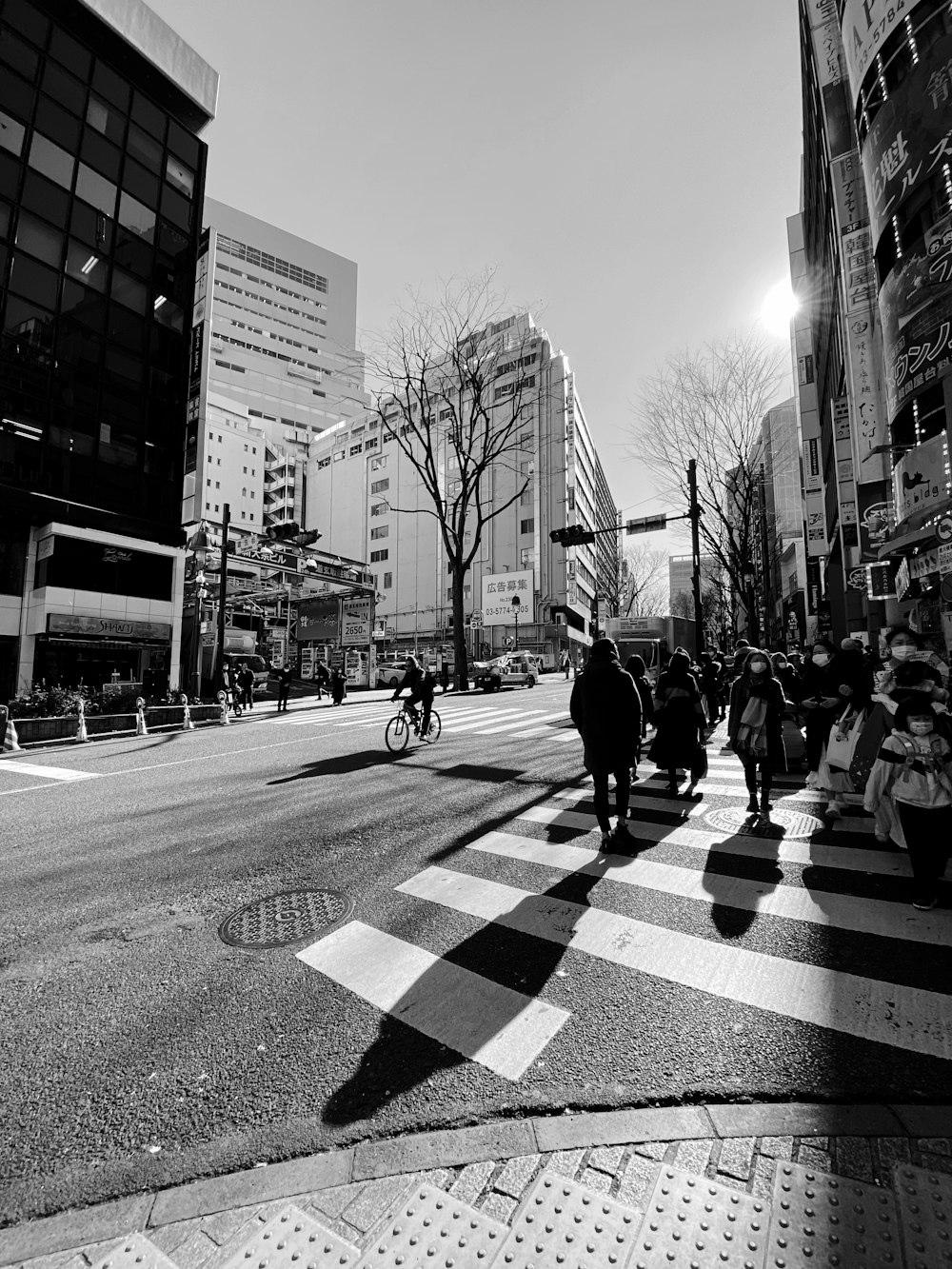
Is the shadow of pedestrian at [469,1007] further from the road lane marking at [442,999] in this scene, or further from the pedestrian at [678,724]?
the pedestrian at [678,724]

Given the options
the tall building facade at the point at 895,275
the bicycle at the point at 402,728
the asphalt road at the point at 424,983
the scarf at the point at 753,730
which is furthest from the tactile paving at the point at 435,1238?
the tall building facade at the point at 895,275

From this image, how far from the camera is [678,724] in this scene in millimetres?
7574

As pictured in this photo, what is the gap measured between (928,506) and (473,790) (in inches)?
402

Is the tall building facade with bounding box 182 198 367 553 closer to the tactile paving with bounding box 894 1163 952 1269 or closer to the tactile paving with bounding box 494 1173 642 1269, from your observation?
the tactile paving with bounding box 494 1173 642 1269

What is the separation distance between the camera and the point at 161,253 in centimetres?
2641

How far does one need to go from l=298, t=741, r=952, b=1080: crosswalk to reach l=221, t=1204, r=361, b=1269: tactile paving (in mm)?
976

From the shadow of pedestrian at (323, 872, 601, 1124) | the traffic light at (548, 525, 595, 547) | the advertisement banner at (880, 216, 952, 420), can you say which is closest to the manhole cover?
the shadow of pedestrian at (323, 872, 601, 1124)

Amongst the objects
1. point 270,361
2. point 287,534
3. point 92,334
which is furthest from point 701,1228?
point 270,361

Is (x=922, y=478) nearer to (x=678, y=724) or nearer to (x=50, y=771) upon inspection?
(x=678, y=724)

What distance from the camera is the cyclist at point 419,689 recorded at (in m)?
11.5

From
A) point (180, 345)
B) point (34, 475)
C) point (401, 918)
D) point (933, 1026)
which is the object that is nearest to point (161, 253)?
point (180, 345)

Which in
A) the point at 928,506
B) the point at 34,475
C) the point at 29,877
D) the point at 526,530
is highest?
the point at 526,530

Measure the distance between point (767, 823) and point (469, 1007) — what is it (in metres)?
4.54

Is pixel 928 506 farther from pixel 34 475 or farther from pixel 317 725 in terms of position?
pixel 34 475
